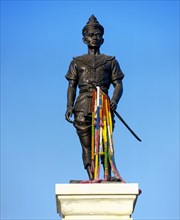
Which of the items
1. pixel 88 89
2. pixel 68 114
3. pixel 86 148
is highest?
pixel 88 89

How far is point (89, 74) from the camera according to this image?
8.43 meters

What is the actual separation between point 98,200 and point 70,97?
2.11m

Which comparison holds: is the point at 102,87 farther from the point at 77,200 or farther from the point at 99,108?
the point at 77,200

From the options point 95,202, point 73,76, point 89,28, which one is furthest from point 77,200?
point 89,28

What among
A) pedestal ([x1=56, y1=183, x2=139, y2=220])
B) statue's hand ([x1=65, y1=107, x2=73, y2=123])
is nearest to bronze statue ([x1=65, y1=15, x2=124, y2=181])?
statue's hand ([x1=65, y1=107, x2=73, y2=123])

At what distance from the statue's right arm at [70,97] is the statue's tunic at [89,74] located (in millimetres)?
71

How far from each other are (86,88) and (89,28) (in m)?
1.04

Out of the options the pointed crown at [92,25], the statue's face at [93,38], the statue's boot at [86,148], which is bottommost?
the statue's boot at [86,148]

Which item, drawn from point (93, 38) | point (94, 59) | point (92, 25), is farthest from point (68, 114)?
point (92, 25)

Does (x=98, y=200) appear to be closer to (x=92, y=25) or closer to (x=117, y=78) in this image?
(x=117, y=78)

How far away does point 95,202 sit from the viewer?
23.0ft

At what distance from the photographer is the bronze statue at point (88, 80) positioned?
8242mm

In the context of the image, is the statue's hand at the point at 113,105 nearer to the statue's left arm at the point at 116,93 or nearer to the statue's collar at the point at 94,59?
the statue's left arm at the point at 116,93

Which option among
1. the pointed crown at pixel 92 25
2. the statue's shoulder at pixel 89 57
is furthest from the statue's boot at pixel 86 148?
the pointed crown at pixel 92 25
